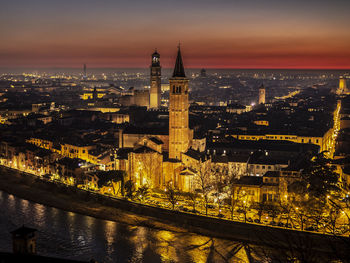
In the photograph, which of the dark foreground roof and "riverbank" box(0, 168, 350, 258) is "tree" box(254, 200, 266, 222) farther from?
the dark foreground roof

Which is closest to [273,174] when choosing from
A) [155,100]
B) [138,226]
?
[138,226]

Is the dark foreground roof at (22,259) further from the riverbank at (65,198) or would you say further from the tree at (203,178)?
the tree at (203,178)

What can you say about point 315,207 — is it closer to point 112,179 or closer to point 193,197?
point 193,197

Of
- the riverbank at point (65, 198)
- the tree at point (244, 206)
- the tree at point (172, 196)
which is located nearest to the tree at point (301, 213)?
the tree at point (244, 206)

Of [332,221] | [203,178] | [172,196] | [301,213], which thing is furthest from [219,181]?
[332,221]

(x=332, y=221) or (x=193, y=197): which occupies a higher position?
(x=332, y=221)

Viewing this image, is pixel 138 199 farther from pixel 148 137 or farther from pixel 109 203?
pixel 148 137
